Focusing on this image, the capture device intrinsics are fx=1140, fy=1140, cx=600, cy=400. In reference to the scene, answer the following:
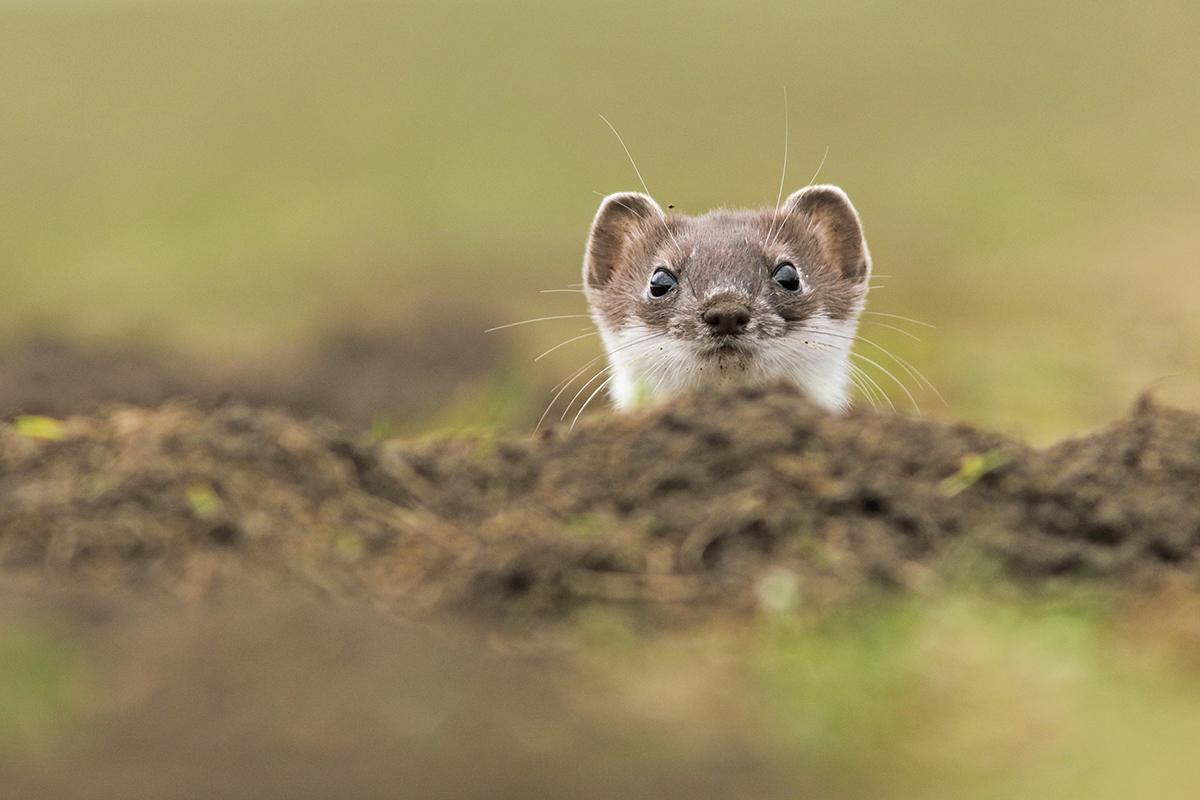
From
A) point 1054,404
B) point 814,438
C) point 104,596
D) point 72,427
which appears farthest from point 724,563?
point 1054,404

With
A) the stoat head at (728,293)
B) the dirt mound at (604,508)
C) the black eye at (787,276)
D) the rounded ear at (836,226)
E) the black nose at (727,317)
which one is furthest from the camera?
the rounded ear at (836,226)

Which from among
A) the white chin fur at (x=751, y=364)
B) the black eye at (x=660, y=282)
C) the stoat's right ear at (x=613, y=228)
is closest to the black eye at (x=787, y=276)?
the white chin fur at (x=751, y=364)

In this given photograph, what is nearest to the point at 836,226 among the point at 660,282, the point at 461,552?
the point at 660,282

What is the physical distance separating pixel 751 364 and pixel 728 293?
0.45m

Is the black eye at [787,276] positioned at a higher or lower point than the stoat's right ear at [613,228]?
lower

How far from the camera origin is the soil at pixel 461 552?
3342mm

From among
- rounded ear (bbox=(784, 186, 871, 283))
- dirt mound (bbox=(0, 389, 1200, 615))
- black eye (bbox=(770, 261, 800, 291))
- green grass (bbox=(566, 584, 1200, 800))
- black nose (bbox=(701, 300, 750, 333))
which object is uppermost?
rounded ear (bbox=(784, 186, 871, 283))

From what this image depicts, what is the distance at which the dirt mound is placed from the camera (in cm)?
422

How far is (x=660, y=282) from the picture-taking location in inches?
293

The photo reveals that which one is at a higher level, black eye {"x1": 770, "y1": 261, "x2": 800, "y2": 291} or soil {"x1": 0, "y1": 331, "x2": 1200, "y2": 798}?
black eye {"x1": 770, "y1": 261, "x2": 800, "y2": 291}

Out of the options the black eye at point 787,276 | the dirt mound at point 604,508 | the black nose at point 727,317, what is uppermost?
the black eye at point 787,276

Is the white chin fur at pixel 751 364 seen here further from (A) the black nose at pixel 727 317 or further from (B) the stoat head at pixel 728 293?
(A) the black nose at pixel 727 317

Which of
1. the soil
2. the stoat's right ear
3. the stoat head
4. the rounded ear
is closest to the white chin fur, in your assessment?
the stoat head

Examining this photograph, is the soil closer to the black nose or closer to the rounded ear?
the black nose
